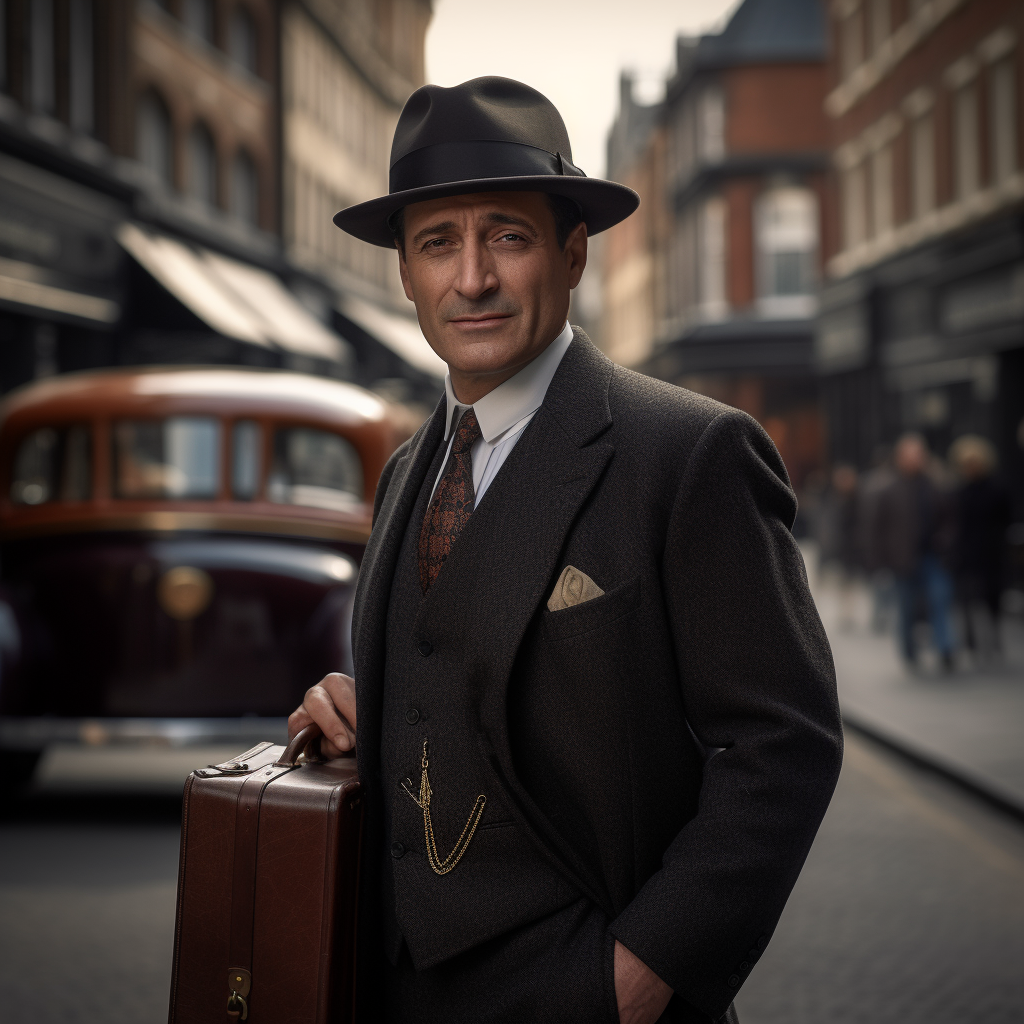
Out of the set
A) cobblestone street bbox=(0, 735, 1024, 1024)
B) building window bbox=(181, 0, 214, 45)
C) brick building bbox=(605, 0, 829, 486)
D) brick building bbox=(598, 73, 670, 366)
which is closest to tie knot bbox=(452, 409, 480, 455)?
cobblestone street bbox=(0, 735, 1024, 1024)

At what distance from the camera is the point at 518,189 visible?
6.28 ft

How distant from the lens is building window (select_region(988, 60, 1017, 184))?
17016 mm

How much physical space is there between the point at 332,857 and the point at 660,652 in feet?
1.65

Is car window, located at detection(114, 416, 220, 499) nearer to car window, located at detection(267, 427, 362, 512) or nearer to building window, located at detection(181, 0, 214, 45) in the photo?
car window, located at detection(267, 427, 362, 512)

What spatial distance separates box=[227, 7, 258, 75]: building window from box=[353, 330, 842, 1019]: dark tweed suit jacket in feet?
82.1

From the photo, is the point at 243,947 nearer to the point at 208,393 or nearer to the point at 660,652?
the point at 660,652

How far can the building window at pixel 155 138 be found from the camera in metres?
21.2

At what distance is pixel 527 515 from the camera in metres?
1.89

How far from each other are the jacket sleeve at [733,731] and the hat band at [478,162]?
0.45 metres

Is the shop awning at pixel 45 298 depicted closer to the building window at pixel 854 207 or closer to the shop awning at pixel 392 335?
the shop awning at pixel 392 335

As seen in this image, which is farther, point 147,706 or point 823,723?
point 147,706

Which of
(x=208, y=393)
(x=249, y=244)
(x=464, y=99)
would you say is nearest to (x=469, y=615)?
(x=464, y=99)

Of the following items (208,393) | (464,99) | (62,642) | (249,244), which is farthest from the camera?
(249,244)

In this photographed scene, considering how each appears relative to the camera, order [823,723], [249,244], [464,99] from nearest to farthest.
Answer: [823,723], [464,99], [249,244]
